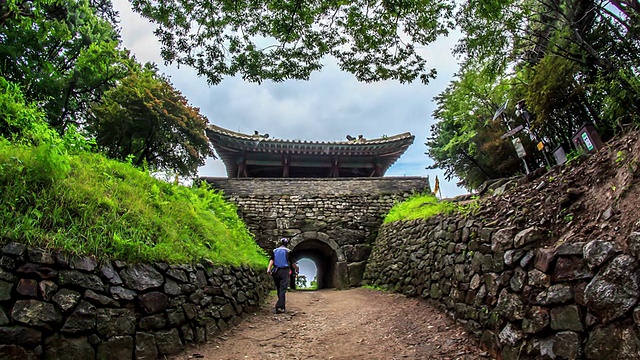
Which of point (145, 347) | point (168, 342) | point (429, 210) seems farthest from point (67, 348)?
point (429, 210)

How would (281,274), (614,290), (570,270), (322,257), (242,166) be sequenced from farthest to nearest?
(242,166), (322,257), (281,274), (570,270), (614,290)

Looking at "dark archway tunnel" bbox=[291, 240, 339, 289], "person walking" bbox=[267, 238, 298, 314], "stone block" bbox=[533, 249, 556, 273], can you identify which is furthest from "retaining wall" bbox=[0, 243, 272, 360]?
"dark archway tunnel" bbox=[291, 240, 339, 289]

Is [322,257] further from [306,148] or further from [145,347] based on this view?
[145,347]

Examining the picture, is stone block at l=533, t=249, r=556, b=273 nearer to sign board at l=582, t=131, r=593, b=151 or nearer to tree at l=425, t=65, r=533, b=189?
sign board at l=582, t=131, r=593, b=151

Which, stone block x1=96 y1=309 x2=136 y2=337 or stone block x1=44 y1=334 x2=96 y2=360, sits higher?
stone block x1=96 y1=309 x2=136 y2=337

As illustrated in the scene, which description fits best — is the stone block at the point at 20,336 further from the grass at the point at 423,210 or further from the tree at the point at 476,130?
the tree at the point at 476,130

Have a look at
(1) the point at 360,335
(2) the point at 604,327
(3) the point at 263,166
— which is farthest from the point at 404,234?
(3) the point at 263,166

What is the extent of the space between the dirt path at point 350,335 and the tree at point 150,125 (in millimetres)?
8830

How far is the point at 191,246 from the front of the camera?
4.80m

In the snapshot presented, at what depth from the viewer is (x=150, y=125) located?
12891mm

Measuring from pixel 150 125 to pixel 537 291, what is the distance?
14.0 m

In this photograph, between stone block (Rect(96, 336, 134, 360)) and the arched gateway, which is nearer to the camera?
stone block (Rect(96, 336, 134, 360))

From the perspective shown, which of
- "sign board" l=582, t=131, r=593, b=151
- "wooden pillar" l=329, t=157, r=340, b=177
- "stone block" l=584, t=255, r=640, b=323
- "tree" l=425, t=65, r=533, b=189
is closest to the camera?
"stone block" l=584, t=255, r=640, b=323

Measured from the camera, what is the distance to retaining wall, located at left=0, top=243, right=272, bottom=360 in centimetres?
270
